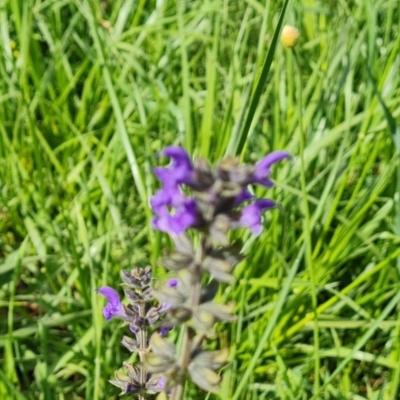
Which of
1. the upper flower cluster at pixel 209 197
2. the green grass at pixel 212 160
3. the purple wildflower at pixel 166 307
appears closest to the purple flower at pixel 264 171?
the upper flower cluster at pixel 209 197

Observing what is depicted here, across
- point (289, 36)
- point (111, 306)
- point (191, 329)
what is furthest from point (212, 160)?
point (191, 329)

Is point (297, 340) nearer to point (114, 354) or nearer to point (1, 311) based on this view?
point (114, 354)

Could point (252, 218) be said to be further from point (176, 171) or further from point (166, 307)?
point (166, 307)

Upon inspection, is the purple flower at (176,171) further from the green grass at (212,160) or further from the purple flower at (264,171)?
the green grass at (212,160)

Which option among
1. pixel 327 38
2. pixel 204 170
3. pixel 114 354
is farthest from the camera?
pixel 327 38

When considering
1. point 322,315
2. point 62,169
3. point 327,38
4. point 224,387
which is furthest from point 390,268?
point 62,169

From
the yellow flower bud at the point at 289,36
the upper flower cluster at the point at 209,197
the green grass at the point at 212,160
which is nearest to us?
the upper flower cluster at the point at 209,197
